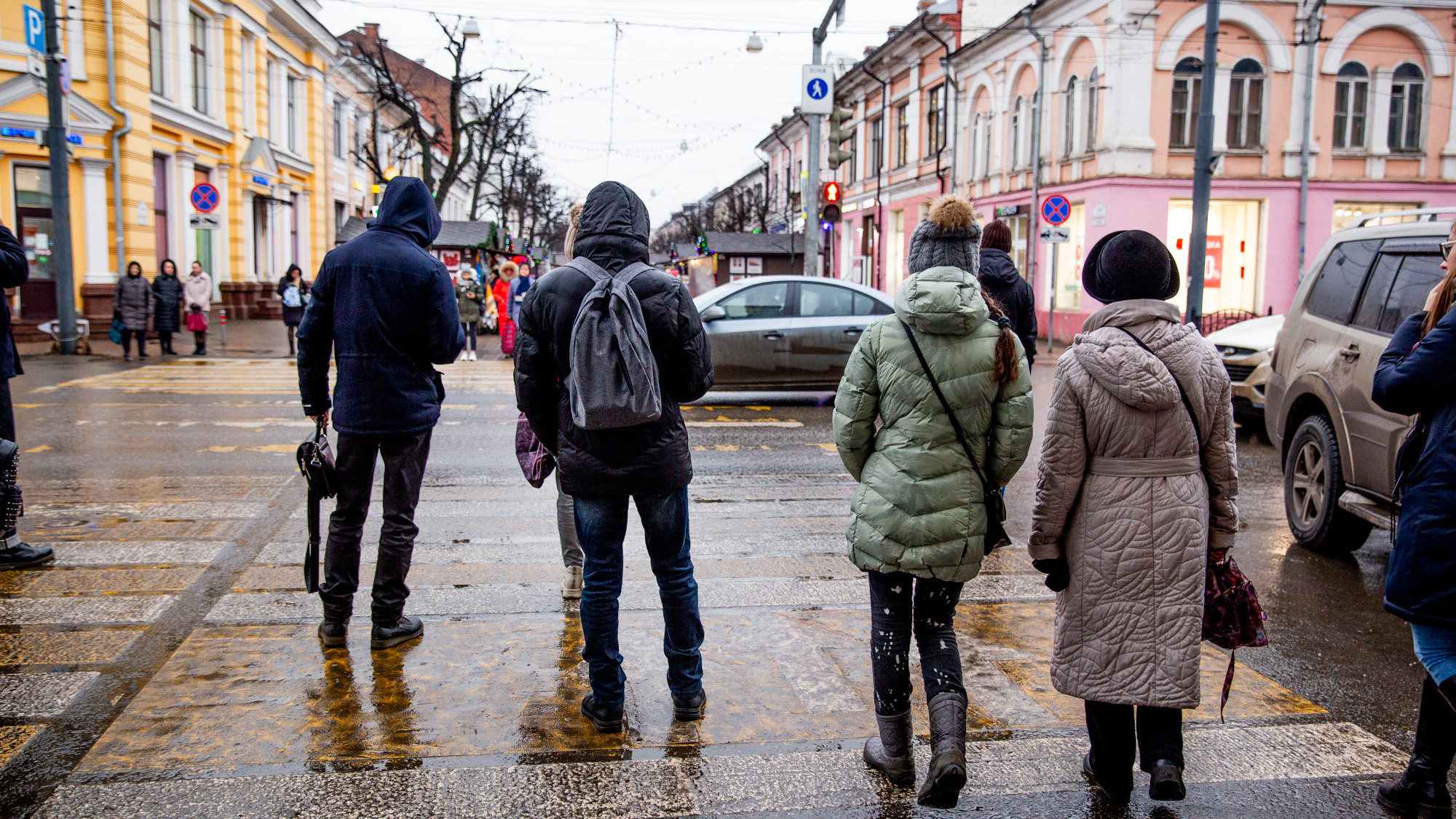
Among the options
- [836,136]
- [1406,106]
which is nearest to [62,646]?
[836,136]

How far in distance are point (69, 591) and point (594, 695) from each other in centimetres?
316

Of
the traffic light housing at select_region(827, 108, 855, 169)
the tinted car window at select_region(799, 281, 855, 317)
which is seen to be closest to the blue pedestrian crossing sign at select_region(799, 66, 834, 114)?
the traffic light housing at select_region(827, 108, 855, 169)

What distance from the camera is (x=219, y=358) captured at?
1912cm

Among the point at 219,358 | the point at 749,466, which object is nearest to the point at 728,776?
the point at 749,466

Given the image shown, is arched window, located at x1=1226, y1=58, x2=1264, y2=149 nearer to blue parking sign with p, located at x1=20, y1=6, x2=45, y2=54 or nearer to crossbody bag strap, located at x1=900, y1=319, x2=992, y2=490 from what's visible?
blue parking sign with p, located at x1=20, y1=6, x2=45, y2=54

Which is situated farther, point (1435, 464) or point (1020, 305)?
point (1020, 305)

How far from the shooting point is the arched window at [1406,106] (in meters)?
26.1

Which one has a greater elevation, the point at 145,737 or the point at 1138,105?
the point at 1138,105

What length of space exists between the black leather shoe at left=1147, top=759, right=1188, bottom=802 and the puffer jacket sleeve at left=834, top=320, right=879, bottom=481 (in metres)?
1.22

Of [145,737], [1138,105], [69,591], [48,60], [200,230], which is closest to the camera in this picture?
[145,737]

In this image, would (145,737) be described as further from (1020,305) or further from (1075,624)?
(1020,305)

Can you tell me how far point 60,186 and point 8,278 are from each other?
590 inches

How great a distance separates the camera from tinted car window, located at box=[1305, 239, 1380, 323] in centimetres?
631

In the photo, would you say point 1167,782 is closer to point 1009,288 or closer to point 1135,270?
point 1135,270
